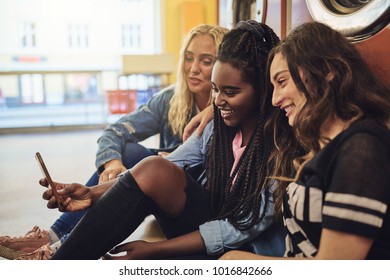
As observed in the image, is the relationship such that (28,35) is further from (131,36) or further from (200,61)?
(200,61)

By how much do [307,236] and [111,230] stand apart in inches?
17.7

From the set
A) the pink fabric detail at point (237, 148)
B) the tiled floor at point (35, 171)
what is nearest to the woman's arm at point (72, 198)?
the pink fabric detail at point (237, 148)

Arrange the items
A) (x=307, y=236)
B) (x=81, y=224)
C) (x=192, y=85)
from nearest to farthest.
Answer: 1. (x=307, y=236)
2. (x=81, y=224)
3. (x=192, y=85)

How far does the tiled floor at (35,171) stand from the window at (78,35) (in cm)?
103

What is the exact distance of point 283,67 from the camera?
3.01 feet

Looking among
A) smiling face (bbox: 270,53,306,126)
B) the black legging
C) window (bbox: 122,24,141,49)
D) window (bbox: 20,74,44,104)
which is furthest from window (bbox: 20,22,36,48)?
smiling face (bbox: 270,53,306,126)

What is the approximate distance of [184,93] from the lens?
1766 millimetres

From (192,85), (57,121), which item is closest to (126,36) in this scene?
(57,121)

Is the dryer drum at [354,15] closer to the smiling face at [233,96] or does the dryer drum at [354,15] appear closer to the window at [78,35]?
the smiling face at [233,96]

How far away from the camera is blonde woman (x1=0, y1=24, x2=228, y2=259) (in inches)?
65.9

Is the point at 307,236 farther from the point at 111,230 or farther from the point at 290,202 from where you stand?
the point at 111,230

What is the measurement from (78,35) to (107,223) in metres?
4.40

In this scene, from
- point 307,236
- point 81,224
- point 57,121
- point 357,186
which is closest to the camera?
point 357,186

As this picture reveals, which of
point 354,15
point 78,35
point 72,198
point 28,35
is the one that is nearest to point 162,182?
point 72,198
